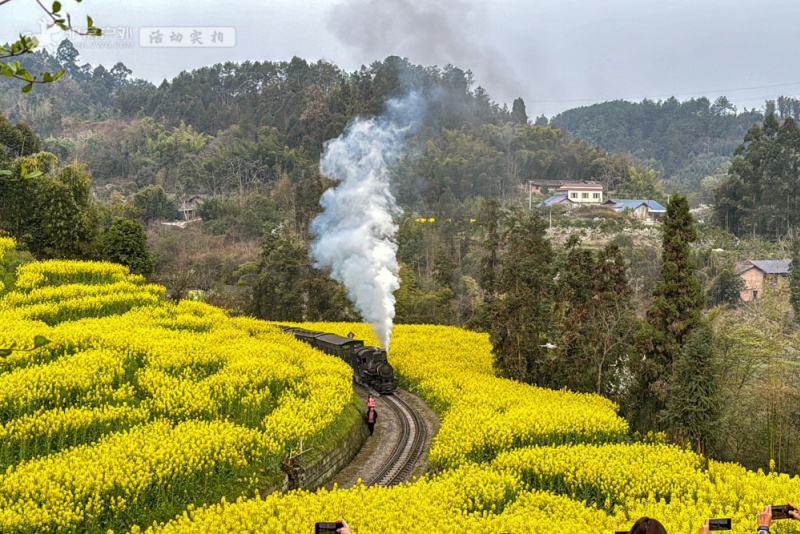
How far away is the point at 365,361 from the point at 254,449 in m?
12.6

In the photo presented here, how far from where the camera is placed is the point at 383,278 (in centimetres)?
3791

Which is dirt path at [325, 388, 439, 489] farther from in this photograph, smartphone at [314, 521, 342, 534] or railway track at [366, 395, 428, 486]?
smartphone at [314, 521, 342, 534]

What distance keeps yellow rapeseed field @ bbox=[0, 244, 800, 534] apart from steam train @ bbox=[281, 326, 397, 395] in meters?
1.67

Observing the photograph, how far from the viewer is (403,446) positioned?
23594 millimetres

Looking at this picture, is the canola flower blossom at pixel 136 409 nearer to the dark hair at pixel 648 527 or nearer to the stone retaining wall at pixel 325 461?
the stone retaining wall at pixel 325 461

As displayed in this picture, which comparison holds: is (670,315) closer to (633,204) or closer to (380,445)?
(380,445)

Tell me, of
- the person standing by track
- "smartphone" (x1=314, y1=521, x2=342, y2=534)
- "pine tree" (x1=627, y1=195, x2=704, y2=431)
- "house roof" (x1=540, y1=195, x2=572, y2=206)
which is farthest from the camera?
"house roof" (x1=540, y1=195, x2=572, y2=206)

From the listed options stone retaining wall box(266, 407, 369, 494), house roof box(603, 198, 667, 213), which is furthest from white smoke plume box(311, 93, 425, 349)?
house roof box(603, 198, 667, 213)

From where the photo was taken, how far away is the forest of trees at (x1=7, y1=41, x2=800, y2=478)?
2627cm

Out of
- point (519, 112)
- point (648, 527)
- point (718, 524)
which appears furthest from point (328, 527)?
point (519, 112)

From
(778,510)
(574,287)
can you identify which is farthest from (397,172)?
(778,510)

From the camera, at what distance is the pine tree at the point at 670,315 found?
25547 millimetres

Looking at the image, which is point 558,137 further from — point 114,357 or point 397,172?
point 114,357

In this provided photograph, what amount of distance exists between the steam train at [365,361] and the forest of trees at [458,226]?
18.6ft
